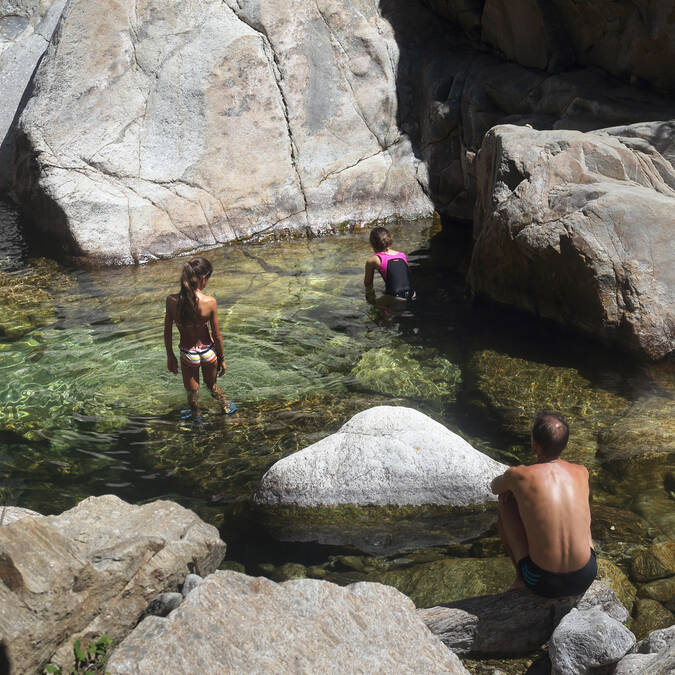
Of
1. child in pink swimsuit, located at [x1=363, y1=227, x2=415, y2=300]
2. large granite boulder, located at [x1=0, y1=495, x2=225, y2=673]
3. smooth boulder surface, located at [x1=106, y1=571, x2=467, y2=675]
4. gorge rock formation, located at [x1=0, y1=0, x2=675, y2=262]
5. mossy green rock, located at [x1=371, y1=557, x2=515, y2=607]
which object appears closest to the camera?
smooth boulder surface, located at [x1=106, y1=571, x2=467, y2=675]

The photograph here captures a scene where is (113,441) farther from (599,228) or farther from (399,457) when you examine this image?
(599,228)

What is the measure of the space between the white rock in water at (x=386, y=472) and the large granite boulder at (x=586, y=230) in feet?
8.23

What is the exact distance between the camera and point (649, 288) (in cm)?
679

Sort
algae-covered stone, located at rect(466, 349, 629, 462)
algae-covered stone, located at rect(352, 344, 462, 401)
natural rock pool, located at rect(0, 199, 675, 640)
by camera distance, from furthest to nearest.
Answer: algae-covered stone, located at rect(352, 344, 462, 401) → algae-covered stone, located at rect(466, 349, 629, 462) → natural rock pool, located at rect(0, 199, 675, 640)

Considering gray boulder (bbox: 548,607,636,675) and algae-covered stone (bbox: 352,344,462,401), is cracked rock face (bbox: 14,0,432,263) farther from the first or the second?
gray boulder (bbox: 548,607,636,675)

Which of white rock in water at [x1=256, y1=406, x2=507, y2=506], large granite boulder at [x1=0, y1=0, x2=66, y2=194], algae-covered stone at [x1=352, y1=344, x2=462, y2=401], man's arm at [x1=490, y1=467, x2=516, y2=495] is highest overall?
large granite boulder at [x1=0, y1=0, x2=66, y2=194]

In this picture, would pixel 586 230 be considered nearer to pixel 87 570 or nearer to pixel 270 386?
pixel 270 386

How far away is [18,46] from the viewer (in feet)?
47.2

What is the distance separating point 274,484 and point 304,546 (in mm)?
542

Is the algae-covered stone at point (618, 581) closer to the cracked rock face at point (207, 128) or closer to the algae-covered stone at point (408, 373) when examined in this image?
the algae-covered stone at point (408, 373)

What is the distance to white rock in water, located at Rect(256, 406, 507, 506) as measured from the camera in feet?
16.9

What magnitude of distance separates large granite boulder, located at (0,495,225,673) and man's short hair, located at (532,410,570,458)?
6.75 feet

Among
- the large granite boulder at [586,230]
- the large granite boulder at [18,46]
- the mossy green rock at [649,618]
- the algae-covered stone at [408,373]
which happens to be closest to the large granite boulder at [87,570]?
the mossy green rock at [649,618]

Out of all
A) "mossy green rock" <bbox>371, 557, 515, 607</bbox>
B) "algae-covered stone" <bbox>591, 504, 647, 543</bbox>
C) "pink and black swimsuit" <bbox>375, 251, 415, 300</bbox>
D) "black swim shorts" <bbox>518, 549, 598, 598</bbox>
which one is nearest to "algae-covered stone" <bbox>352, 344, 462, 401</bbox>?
"pink and black swimsuit" <bbox>375, 251, 415, 300</bbox>
